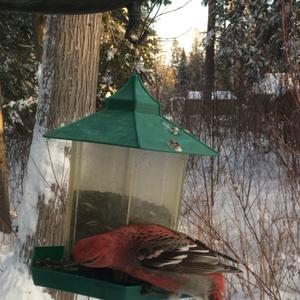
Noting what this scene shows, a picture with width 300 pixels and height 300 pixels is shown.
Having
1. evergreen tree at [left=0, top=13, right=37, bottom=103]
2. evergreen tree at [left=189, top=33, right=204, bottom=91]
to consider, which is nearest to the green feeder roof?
Answer: evergreen tree at [left=189, top=33, right=204, bottom=91]

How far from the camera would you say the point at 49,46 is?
4.20m

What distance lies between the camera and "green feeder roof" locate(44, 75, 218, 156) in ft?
4.78

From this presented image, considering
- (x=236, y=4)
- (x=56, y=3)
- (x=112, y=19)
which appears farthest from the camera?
(x=236, y=4)

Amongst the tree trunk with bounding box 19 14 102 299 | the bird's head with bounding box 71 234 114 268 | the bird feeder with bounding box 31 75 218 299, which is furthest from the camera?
the tree trunk with bounding box 19 14 102 299

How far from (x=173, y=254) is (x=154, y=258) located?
0.07 meters

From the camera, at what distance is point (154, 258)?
1419 mm

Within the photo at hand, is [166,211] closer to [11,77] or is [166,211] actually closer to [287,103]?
[287,103]

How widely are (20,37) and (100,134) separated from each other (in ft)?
30.6

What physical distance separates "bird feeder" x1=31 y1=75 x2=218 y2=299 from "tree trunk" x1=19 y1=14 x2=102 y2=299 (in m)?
2.34

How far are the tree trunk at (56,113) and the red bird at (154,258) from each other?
2.68 metres

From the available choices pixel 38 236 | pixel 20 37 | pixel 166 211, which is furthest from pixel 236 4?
pixel 166 211

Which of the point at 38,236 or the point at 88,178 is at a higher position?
the point at 88,178

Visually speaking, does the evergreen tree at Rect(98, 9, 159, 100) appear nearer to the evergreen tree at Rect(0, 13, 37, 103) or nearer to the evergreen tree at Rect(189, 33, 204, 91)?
the evergreen tree at Rect(189, 33, 204, 91)

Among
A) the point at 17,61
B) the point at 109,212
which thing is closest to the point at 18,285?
the point at 109,212
